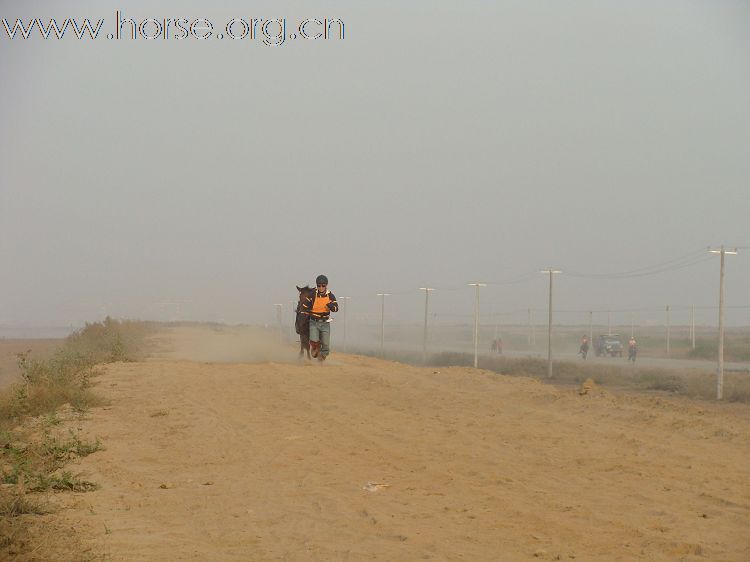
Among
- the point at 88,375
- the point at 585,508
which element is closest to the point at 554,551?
the point at 585,508

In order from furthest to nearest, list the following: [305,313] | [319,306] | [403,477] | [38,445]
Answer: [305,313]
[319,306]
[38,445]
[403,477]

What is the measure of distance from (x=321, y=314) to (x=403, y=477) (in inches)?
524

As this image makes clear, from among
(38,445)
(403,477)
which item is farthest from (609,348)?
(38,445)

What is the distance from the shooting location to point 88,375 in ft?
60.1

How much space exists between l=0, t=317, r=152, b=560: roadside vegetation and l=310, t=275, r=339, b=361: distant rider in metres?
5.56

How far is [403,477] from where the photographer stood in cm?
963

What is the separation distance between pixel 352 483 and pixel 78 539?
10.5 ft

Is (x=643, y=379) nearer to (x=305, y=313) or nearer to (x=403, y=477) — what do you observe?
(x=305, y=313)

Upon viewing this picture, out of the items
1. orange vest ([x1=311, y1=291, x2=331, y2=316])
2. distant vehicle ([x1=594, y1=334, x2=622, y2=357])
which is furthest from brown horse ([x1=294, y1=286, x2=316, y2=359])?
distant vehicle ([x1=594, y1=334, x2=622, y2=357])

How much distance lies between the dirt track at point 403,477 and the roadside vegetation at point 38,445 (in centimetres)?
31

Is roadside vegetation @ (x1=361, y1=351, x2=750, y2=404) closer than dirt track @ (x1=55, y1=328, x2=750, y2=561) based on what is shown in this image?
No

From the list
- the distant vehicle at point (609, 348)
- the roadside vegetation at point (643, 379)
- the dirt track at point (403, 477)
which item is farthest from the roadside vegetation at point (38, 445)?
the distant vehicle at point (609, 348)

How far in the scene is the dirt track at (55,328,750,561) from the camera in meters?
7.08

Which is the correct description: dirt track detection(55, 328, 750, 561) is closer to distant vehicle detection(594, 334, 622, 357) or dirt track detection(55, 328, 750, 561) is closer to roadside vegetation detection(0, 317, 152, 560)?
roadside vegetation detection(0, 317, 152, 560)
